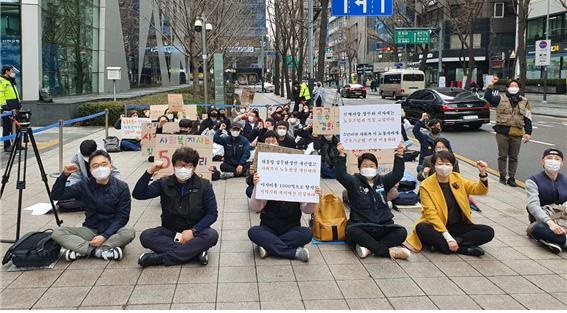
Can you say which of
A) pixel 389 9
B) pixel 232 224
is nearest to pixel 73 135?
pixel 389 9

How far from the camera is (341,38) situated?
3799 inches

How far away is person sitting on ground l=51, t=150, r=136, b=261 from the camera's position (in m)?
5.52

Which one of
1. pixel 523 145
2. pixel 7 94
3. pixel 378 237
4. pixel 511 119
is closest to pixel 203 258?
pixel 378 237

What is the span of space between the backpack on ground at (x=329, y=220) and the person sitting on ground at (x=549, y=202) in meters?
2.14

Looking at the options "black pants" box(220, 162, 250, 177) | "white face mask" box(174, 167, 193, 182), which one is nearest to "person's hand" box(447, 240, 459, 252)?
"white face mask" box(174, 167, 193, 182)

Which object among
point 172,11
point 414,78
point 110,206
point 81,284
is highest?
point 172,11

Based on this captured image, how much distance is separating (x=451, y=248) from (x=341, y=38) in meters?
93.8

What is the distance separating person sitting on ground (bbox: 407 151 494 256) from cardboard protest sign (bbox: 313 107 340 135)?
→ 452cm

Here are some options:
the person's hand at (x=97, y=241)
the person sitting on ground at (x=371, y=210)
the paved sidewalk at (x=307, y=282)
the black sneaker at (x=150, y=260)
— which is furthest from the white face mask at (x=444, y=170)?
the person's hand at (x=97, y=241)

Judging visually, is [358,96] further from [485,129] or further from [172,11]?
[485,129]

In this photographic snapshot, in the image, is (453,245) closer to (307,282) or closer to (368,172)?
(368,172)

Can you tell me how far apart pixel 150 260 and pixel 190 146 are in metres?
2.44

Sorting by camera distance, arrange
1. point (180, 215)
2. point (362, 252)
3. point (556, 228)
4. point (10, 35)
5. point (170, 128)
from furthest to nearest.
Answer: point (10, 35)
point (170, 128)
point (556, 228)
point (362, 252)
point (180, 215)

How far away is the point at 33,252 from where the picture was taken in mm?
5277
